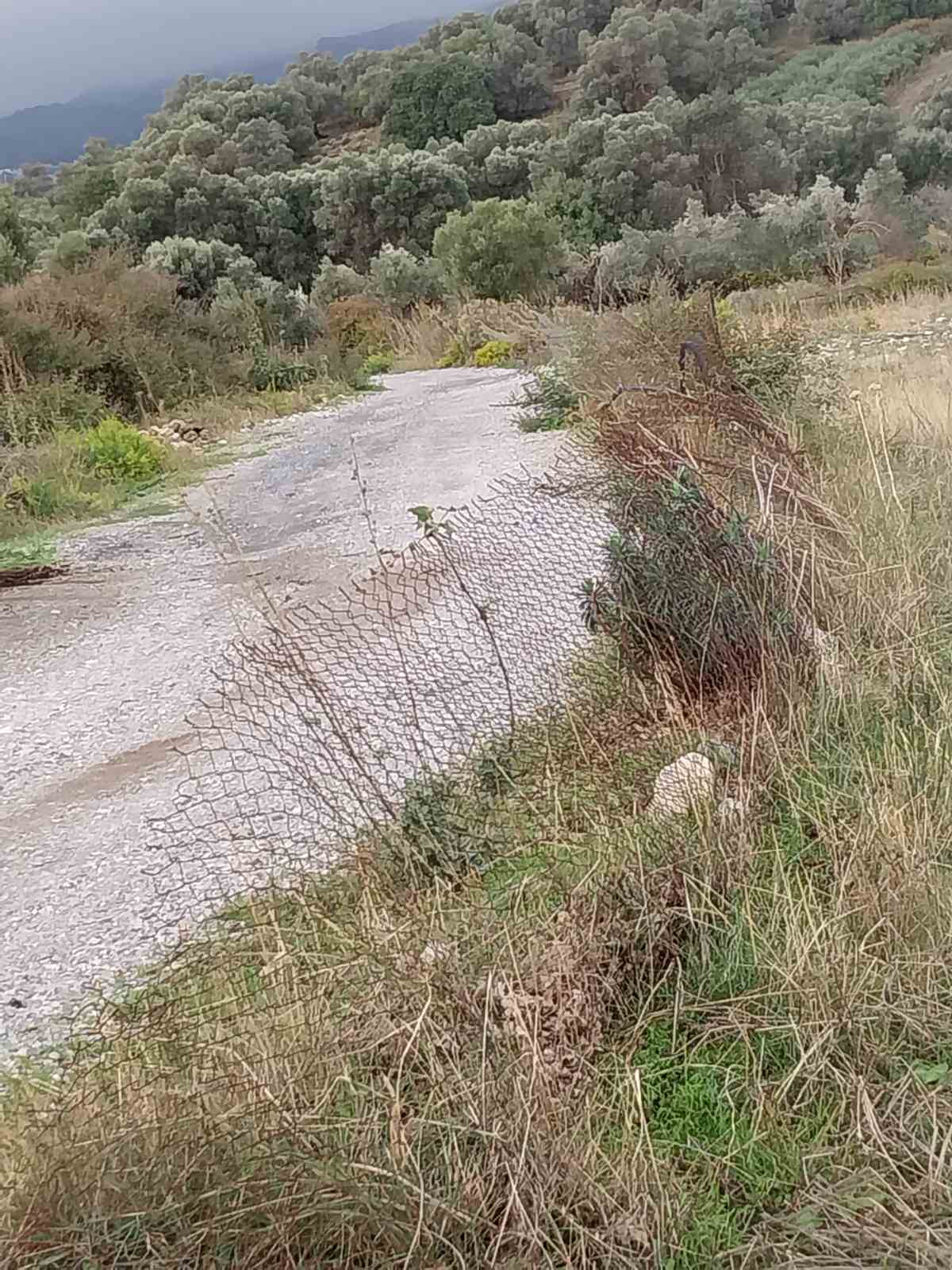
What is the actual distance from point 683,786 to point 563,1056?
955 millimetres

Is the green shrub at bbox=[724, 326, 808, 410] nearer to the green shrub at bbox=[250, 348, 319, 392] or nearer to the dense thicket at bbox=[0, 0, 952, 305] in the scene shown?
the dense thicket at bbox=[0, 0, 952, 305]

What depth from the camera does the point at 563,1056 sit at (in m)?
2.12

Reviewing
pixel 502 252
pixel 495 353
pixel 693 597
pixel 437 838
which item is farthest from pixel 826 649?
pixel 502 252

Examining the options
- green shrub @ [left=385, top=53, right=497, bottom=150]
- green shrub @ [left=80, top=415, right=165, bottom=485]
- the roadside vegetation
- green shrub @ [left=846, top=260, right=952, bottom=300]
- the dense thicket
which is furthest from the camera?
green shrub @ [left=385, top=53, right=497, bottom=150]

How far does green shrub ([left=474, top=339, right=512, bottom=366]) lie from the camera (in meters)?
14.7

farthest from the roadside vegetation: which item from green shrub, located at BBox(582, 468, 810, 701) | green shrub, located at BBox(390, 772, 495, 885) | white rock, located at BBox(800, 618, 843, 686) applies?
white rock, located at BBox(800, 618, 843, 686)

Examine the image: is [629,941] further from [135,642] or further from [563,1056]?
[135,642]

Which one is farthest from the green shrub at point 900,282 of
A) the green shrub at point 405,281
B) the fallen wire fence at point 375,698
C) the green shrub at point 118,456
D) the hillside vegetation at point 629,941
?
the fallen wire fence at point 375,698

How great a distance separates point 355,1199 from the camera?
5.59ft

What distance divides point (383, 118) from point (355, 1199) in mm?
45669

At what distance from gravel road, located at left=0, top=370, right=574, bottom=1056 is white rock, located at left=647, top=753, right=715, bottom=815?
1.42m

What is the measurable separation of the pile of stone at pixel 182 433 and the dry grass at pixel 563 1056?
756 cm

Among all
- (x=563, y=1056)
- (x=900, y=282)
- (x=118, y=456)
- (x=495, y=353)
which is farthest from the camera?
(x=495, y=353)

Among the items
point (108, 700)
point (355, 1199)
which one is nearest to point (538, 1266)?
point (355, 1199)
